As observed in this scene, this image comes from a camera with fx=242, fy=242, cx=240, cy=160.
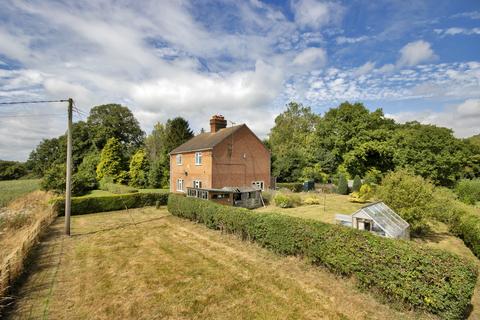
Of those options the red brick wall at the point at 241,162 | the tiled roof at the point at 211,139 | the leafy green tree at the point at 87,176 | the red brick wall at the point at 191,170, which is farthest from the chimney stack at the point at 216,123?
the leafy green tree at the point at 87,176

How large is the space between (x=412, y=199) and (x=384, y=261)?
28.9 ft

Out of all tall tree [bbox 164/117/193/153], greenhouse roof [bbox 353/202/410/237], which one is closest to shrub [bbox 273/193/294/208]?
greenhouse roof [bbox 353/202/410/237]

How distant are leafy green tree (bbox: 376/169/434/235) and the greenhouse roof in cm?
101

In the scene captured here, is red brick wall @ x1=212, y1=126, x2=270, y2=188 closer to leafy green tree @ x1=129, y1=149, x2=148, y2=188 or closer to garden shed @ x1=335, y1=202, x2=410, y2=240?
garden shed @ x1=335, y1=202, x2=410, y2=240

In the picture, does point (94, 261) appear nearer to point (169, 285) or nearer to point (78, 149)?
point (169, 285)

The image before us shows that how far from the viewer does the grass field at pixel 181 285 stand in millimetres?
7125

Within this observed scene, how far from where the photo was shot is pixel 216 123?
3253 centimetres

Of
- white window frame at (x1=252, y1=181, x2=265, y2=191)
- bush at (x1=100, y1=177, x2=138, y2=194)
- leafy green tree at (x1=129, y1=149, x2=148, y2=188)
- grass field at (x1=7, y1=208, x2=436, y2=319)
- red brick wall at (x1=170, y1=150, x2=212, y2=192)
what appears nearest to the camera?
grass field at (x1=7, y1=208, x2=436, y2=319)

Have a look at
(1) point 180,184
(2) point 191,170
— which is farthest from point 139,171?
(2) point 191,170

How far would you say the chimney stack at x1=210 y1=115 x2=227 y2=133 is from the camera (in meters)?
32.6

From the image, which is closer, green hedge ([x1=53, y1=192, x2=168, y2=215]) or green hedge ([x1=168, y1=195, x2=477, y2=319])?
green hedge ([x1=168, y1=195, x2=477, y2=319])

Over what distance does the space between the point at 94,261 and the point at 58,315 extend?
421cm

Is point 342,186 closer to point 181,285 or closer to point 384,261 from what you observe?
point 384,261

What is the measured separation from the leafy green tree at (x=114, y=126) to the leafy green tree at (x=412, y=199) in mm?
50795
